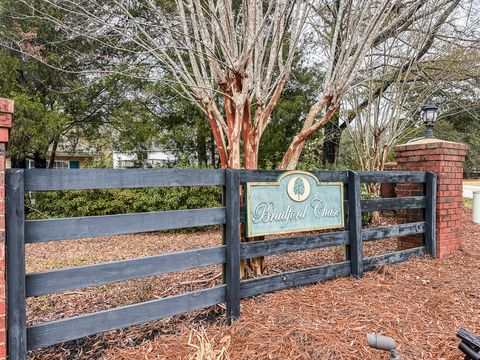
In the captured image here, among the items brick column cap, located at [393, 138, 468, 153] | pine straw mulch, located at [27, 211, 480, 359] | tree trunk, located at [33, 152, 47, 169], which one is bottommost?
pine straw mulch, located at [27, 211, 480, 359]

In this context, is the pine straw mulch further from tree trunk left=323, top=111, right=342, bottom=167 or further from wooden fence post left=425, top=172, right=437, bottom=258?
tree trunk left=323, top=111, right=342, bottom=167

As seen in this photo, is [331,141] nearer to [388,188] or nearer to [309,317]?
[388,188]

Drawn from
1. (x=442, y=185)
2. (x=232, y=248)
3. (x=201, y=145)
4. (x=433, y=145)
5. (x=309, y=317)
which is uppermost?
(x=201, y=145)

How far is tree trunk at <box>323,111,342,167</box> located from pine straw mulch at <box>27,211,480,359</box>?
626cm

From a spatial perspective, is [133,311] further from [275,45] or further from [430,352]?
[275,45]

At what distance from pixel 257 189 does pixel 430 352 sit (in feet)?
5.59

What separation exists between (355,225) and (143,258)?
226cm

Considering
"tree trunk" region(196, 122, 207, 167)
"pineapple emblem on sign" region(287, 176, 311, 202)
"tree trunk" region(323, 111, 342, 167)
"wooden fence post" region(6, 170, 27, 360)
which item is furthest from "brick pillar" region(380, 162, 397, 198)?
"wooden fence post" region(6, 170, 27, 360)

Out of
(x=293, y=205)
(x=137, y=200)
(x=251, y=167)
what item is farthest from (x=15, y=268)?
(x=137, y=200)

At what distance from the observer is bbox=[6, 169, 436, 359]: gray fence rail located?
6.45 feet

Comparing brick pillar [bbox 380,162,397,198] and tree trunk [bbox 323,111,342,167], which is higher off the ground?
tree trunk [bbox 323,111,342,167]

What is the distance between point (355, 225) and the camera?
358cm

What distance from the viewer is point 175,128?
9672 millimetres

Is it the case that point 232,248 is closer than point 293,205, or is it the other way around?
point 232,248
